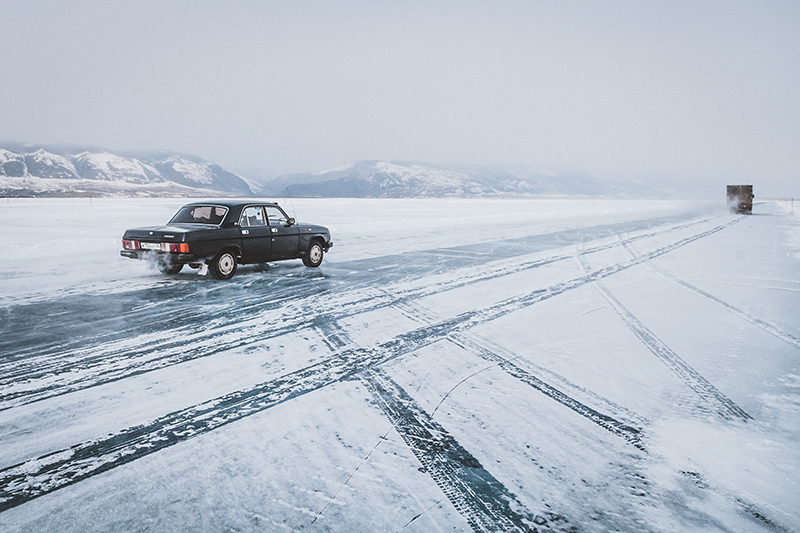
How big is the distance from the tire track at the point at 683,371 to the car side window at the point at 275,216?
649cm

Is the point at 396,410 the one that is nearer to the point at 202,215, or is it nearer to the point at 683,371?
the point at 683,371

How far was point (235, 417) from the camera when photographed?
142 inches

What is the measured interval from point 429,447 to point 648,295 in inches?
254

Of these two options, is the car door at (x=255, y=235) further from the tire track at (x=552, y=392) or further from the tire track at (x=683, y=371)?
the tire track at (x=683, y=371)

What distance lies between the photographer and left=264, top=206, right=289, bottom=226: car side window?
10094 mm

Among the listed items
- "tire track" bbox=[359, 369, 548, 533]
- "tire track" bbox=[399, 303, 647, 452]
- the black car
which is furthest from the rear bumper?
"tire track" bbox=[359, 369, 548, 533]

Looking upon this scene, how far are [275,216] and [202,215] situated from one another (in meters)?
1.45

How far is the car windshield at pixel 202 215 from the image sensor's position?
9.21 m

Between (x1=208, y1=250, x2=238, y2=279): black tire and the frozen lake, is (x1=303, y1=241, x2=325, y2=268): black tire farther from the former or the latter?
the frozen lake

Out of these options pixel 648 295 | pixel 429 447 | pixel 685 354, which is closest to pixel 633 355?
pixel 685 354

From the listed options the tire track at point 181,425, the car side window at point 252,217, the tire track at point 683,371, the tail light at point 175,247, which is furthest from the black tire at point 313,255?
the tire track at point 683,371

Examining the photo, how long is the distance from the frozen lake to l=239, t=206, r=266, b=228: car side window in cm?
163

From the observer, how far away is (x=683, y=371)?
4.72 metres

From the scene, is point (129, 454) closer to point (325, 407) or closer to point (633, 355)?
point (325, 407)
